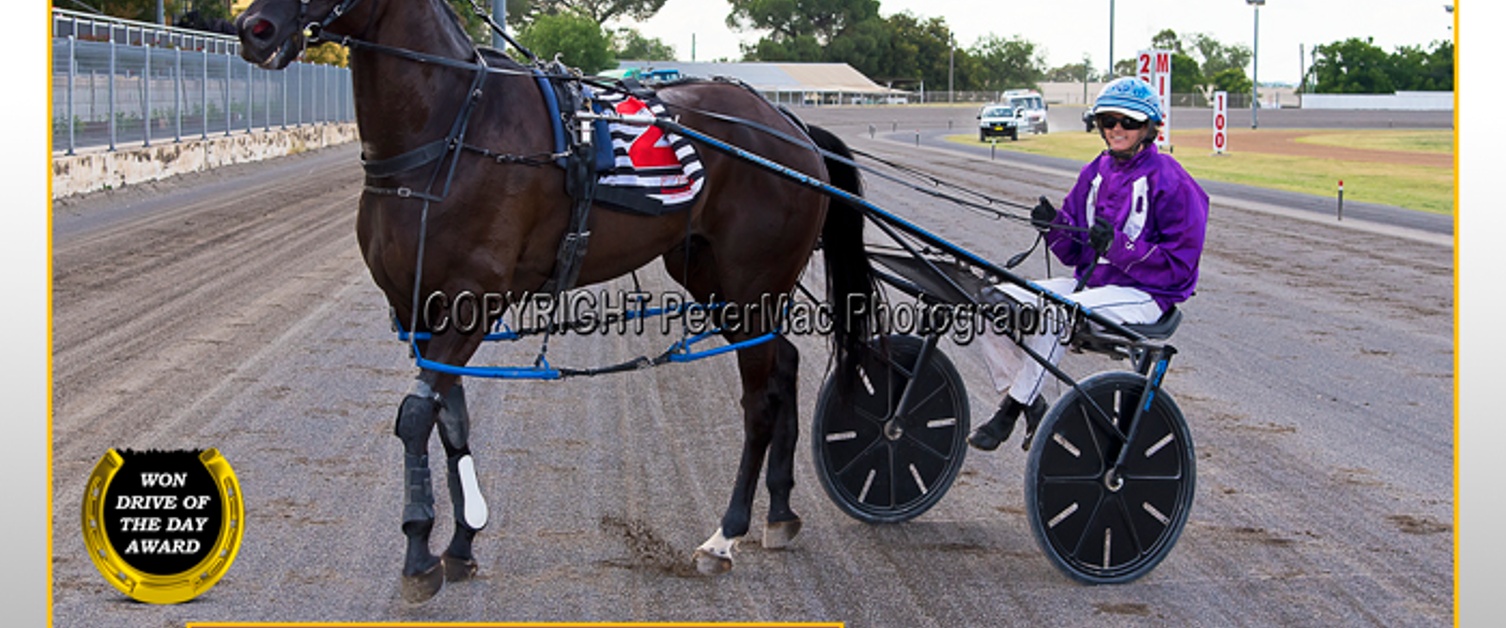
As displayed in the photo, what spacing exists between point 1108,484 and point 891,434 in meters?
0.94

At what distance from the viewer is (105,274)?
11703 mm

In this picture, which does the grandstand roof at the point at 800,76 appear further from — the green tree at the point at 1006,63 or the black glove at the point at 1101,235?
the black glove at the point at 1101,235

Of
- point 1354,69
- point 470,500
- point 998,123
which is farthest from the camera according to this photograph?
point 1354,69

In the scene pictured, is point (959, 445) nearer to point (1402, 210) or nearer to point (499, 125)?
point (499, 125)

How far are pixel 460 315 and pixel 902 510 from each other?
6.39 ft

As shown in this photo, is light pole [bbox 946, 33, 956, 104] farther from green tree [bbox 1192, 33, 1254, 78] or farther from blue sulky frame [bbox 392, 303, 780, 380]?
blue sulky frame [bbox 392, 303, 780, 380]

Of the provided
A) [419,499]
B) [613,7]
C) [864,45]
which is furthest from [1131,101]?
[864,45]

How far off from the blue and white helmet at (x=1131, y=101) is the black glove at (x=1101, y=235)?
0.37m

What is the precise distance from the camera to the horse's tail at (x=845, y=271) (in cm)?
550

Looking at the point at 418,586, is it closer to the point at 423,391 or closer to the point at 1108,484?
the point at 423,391

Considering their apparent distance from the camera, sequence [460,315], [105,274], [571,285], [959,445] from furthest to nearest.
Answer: [105,274]
[959,445]
[571,285]
[460,315]

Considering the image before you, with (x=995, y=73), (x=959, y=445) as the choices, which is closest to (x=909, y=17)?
(x=995, y=73)

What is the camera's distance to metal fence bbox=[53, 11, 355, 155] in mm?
17688

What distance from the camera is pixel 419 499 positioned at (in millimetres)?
4496
